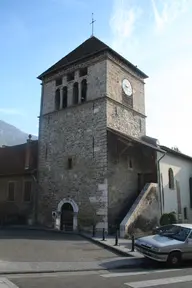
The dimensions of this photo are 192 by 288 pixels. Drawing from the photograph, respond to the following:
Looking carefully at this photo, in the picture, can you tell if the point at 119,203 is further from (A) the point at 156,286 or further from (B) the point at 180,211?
(A) the point at 156,286

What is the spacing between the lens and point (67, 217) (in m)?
21.8

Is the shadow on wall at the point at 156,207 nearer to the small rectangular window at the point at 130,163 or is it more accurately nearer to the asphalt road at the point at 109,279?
the small rectangular window at the point at 130,163

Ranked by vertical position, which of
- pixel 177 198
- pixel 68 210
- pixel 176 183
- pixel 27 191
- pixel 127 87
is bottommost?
→ pixel 68 210

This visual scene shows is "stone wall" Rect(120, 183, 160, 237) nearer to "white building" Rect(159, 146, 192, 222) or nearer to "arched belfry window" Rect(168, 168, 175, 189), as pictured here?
"white building" Rect(159, 146, 192, 222)

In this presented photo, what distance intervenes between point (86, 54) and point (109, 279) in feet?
62.0

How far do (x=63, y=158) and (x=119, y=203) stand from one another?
564 centimetres

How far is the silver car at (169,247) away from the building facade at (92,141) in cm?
789

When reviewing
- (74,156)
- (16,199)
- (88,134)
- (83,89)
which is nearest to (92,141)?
(88,134)

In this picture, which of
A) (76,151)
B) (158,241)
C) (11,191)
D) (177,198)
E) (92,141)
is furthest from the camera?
(11,191)

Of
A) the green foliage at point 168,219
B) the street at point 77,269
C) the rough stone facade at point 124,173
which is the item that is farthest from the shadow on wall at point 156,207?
the street at point 77,269

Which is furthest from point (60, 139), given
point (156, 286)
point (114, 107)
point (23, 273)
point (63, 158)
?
point (156, 286)

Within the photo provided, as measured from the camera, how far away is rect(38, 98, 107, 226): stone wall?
67.9 feet

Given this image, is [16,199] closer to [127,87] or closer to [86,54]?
[127,87]

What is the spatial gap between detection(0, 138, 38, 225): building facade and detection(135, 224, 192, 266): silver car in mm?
14278
